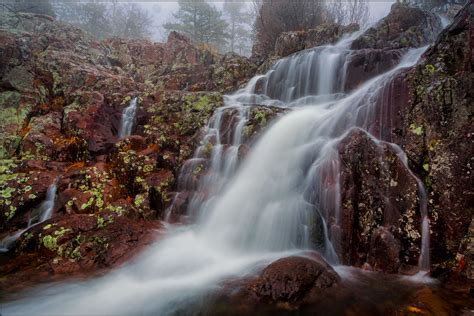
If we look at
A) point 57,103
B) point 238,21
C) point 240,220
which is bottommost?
point 240,220

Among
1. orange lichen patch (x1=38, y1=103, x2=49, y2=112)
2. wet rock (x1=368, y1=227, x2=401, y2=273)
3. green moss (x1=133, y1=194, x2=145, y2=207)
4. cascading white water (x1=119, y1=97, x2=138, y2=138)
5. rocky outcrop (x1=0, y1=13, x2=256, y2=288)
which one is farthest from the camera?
orange lichen patch (x1=38, y1=103, x2=49, y2=112)

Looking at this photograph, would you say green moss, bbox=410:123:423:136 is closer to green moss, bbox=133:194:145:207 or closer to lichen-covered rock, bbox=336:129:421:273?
lichen-covered rock, bbox=336:129:421:273

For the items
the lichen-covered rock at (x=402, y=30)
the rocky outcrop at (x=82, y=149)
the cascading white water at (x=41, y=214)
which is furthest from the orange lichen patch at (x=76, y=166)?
the lichen-covered rock at (x=402, y=30)

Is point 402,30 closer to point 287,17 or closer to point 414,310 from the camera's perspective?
point 287,17

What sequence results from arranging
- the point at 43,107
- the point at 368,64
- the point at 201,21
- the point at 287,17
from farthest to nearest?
1. the point at 201,21
2. the point at 287,17
3. the point at 43,107
4. the point at 368,64

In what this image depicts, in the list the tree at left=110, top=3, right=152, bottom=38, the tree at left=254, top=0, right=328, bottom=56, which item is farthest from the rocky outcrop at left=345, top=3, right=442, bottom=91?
the tree at left=110, top=3, right=152, bottom=38

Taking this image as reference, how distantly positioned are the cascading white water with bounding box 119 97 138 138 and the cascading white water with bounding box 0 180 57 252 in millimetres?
2857

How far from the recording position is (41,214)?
267 inches

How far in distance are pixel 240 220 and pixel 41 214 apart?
4.55m

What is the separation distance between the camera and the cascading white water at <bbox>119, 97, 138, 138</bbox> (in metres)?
9.62

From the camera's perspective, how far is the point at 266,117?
8141mm

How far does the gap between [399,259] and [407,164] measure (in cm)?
168

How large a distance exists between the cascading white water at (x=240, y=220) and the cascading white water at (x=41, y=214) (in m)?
2.52

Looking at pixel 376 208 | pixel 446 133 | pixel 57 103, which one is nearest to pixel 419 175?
pixel 446 133
